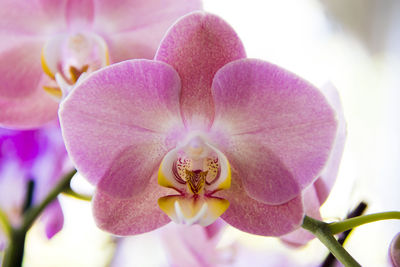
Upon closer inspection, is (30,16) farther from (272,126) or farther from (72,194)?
(272,126)

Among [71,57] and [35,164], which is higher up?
[71,57]

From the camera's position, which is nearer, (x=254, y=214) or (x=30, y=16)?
(x=254, y=214)

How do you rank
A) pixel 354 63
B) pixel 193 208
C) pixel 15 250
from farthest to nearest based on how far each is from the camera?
pixel 354 63 → pixel 15 250 → pixel 193 208

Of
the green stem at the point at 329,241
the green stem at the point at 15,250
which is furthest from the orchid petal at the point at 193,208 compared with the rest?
the green stem at the point at 15,250

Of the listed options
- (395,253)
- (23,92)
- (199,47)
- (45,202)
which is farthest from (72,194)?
(395,253)

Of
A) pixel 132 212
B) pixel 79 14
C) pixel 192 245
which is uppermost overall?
pixel 79 14

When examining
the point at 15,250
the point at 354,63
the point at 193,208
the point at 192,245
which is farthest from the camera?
the point at 354,63

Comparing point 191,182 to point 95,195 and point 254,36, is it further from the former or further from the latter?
point 254,36
